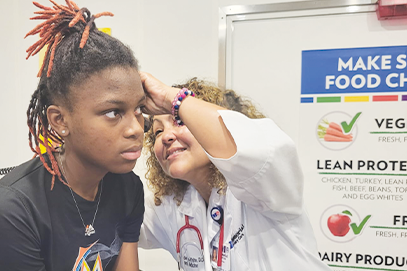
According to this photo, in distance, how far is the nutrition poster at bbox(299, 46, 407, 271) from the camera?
5.13 ft

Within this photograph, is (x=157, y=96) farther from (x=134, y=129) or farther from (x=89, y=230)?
(x=89, y=230)

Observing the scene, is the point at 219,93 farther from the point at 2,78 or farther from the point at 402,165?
the point at 2,78

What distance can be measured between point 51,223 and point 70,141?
194 mm

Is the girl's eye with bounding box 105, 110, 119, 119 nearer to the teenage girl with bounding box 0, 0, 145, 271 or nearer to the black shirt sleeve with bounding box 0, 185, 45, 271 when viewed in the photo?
the teenage girl with bounding box 0, 0, 145, 271

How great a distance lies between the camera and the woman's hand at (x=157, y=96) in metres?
0.88

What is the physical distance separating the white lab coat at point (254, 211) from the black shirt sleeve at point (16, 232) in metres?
0.43

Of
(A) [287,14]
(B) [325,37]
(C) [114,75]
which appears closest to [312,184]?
(B) [325,37]

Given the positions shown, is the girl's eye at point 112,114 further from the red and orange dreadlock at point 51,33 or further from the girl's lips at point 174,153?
the girl's lips at point 174,153

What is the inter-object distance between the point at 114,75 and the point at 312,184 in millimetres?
1252

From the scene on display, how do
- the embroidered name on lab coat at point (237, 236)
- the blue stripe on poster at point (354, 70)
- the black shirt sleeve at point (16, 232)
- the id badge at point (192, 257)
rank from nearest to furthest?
the black shirt sleeve at point (16, 232) → the embroidered name on lab coat at point (237, 236) → the id badge at point (192, 257) → the blue stripe on poster at point (354, 70)

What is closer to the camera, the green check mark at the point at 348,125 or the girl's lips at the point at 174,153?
the girl's lips at the point at 174,153

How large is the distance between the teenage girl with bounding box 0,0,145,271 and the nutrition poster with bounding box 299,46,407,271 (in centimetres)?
112

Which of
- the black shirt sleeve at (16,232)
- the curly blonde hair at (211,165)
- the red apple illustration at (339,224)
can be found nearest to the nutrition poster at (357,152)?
the red apple illustration at (339,224)

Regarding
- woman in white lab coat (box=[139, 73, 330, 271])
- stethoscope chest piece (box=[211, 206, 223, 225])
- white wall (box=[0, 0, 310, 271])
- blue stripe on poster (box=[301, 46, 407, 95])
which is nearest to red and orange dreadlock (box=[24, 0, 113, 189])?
woman in white lab coat (box=[139, 73, 330, 271])
